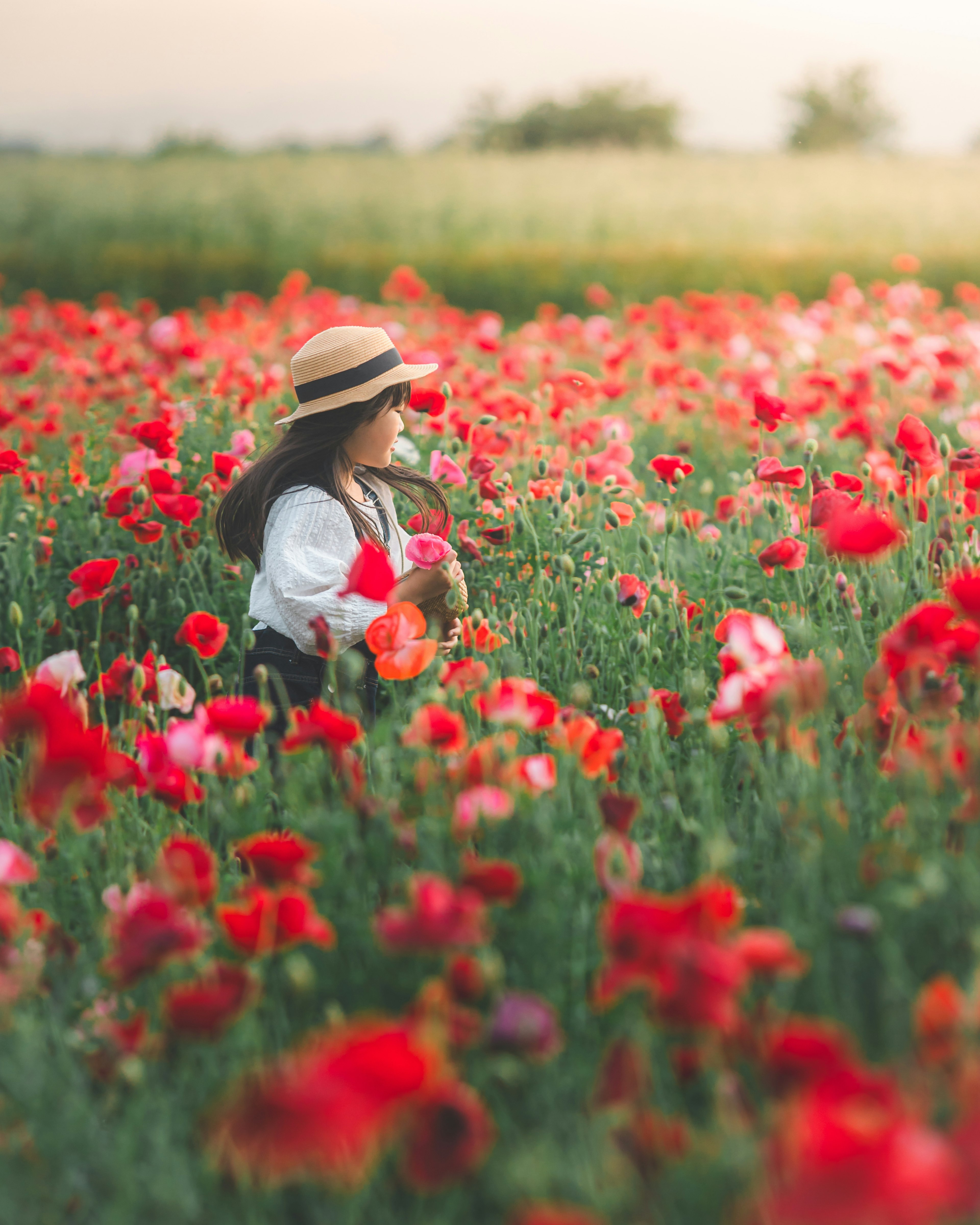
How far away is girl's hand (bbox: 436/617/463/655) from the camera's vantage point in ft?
6.98

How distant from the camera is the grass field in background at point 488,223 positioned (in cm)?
959

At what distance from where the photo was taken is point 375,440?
7.26 feet

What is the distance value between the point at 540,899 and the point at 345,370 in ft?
4.48

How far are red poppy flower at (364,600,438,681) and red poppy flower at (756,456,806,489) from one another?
0.91 meters

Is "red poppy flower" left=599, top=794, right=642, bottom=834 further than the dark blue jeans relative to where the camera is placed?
No

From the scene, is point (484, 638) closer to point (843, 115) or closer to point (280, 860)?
point (280, 860)

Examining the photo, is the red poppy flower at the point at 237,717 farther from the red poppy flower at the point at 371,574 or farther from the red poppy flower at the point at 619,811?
the red poppy flower at the point at 619,811

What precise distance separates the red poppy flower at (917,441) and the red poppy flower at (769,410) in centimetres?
30

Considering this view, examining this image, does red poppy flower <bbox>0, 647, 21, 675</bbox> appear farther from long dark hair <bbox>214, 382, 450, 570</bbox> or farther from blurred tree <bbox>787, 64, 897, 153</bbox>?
blurred tree <bbox>787, 64, 897, 153</bbox>

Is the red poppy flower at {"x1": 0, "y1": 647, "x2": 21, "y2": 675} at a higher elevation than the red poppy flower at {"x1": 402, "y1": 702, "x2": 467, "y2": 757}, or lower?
lower

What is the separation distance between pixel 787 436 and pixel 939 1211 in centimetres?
367

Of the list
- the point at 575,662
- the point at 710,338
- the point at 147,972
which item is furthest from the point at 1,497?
the point at 710,338

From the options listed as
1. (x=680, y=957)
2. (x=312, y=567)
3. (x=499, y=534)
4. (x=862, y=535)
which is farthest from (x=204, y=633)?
(x=680, y=957)

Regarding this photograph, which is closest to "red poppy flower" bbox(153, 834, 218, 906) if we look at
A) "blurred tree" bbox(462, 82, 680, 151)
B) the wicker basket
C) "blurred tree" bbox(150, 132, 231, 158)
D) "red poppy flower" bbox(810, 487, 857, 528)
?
the wicker basket
